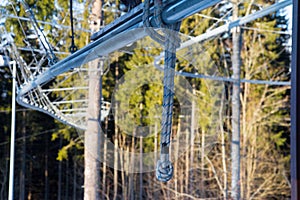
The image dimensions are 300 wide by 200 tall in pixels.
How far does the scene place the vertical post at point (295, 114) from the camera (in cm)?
62

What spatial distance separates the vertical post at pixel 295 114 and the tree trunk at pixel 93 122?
3491 mm

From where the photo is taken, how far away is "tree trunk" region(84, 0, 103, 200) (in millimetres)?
4246

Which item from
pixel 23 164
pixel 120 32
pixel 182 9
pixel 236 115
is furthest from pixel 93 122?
pixel 23 164

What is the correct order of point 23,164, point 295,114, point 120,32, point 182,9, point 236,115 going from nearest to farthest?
1. point 295,114
2. point 182,9
3. point 120,32
4. point 236,115
5. point 23,164

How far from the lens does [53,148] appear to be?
8055mm

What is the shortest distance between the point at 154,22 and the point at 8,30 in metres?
3.30

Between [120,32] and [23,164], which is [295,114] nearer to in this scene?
[120,32]

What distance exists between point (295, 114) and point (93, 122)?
3930 millimetres

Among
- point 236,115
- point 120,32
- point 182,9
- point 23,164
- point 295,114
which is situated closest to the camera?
point 295,114

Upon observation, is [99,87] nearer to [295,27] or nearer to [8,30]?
[8,30]

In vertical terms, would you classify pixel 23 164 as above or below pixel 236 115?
below

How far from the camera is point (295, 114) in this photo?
2.05 feet

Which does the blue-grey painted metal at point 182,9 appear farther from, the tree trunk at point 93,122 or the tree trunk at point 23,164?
the tree trunk at point 23,164

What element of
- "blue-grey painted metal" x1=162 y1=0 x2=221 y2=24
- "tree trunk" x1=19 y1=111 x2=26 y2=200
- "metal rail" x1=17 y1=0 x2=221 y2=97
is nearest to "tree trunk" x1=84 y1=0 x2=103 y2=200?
"metal rail" x1=17 y1=0 x2=221 y2=97
